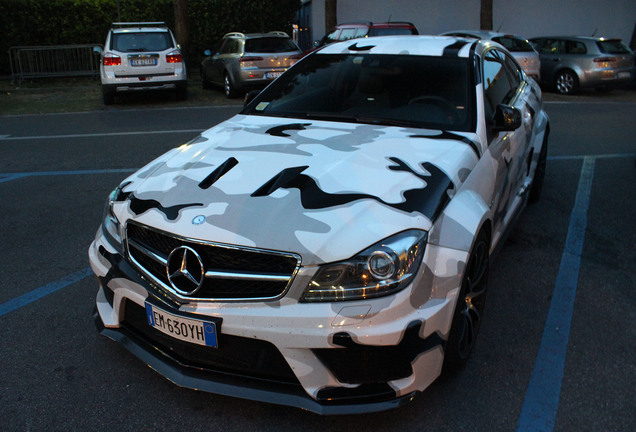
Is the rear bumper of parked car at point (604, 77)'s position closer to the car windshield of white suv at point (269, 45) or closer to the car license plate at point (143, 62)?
the car windshield of white suv at point (269, 45)

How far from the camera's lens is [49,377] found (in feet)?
10.2

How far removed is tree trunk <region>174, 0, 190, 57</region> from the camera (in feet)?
61.0

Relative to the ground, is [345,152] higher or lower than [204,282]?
higher

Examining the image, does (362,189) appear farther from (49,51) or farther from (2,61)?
(2,61)

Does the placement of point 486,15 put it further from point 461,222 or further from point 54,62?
point 461,222

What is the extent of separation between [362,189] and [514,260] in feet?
7.36

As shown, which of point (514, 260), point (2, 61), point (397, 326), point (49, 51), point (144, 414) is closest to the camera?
point (397, 326)

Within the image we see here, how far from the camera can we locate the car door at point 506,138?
3801 mm

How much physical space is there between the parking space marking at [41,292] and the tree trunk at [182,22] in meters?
15.4

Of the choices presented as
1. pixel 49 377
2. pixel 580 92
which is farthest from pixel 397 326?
pixel 580 92

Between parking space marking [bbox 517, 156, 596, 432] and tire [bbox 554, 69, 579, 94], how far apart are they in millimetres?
10944

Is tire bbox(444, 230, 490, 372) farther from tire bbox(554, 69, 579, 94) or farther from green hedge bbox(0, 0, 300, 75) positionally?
green hedge bbox(0, 0, 300, 75)

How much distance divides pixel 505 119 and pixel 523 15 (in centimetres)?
2305

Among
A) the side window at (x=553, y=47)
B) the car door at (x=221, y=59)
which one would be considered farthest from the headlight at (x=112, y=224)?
the side window at (x=553, y=47)
